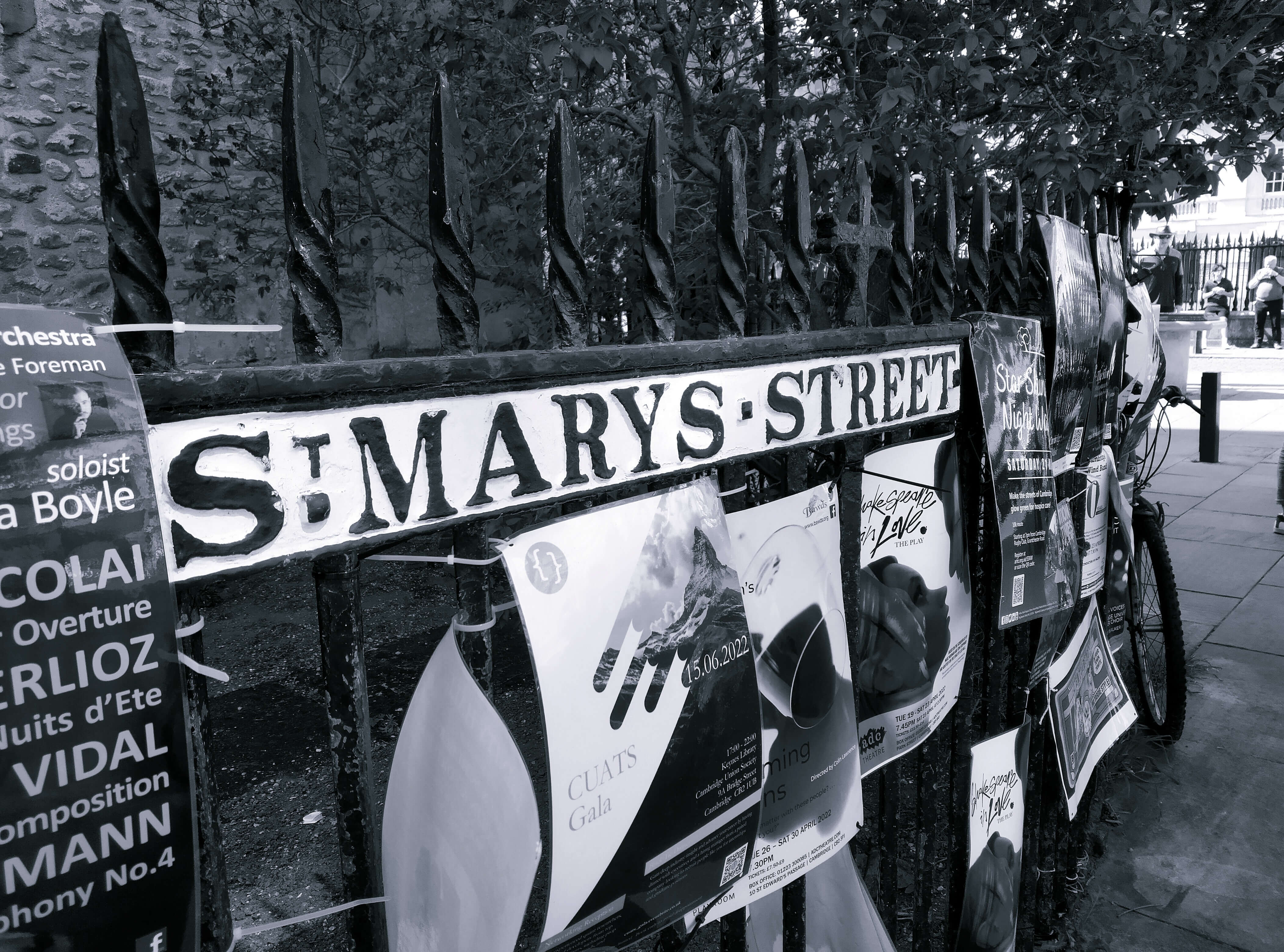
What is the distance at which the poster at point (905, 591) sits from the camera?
1912 millimetres

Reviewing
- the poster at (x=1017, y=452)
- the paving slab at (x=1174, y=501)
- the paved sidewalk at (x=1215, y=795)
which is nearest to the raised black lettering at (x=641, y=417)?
the poster at (x=1017, y=452)

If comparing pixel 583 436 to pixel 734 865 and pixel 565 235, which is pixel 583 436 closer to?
pixel 565 235

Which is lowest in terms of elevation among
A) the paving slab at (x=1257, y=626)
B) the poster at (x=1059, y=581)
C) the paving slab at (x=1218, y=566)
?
the paving slab at (x=1257, y=626)

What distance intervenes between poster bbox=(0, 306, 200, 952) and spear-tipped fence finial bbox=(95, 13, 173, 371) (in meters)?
0.08

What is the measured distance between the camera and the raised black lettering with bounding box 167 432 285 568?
2.94 ft

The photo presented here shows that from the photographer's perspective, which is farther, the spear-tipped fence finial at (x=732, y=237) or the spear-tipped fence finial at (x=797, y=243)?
the spear-tipped fence finial at (x=797, y=243)

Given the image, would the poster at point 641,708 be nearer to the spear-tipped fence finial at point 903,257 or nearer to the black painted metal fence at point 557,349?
the black painted metal fence at point 557,349

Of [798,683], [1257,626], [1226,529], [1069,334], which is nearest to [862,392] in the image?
[798,683]

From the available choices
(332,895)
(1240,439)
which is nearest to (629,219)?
(332,895)

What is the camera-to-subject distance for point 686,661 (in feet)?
4.52

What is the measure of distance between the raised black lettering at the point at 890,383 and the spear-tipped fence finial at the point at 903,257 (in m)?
0.13

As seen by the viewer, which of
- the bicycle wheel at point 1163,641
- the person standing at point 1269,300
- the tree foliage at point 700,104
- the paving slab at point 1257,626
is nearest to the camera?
the tree foliage at point 700,104

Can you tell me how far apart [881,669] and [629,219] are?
372 cm

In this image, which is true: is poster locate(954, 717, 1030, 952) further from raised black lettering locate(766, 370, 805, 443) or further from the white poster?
raised black lettering locate(766, 370, 805, 443)
